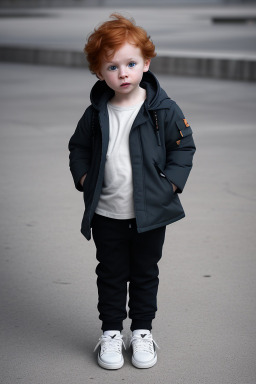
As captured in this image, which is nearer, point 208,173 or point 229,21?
point 208,173

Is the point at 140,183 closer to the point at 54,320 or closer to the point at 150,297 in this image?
the point at 150,297

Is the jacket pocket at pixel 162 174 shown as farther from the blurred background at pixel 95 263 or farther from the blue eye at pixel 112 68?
the blurred background at pixel 95 263

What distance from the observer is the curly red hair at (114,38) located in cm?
268

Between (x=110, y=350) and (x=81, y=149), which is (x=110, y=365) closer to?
(x=110, y=350)

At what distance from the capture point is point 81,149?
9.50 ft

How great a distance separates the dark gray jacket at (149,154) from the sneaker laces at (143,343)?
1.50 feet

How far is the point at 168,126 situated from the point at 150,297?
2.15 ft

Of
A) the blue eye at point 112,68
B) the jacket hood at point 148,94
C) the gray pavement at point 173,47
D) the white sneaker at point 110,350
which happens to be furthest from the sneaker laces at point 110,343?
the gray pavement at point 173,47

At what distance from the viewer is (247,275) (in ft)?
12.4

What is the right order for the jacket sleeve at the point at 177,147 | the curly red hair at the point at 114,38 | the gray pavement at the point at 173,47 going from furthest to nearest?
the gray pavement at the point at 173,47 → the jacket sleeve at the point at 177,147 → the curly red hair at the point at 114,38

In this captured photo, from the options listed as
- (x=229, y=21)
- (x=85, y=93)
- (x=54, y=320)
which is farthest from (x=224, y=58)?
(x=229, y=21)

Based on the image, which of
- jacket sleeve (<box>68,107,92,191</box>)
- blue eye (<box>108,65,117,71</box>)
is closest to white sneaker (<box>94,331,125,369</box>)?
jacket sleeve (<box>68,107,92,191</box>)

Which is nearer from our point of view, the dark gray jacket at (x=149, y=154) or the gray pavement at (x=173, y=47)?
the dark gray jacket at (x=149, y=154)

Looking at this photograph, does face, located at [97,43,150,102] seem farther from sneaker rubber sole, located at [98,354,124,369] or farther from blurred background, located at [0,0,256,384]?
sneaker rubber sole, located at [98,354,124,369]
